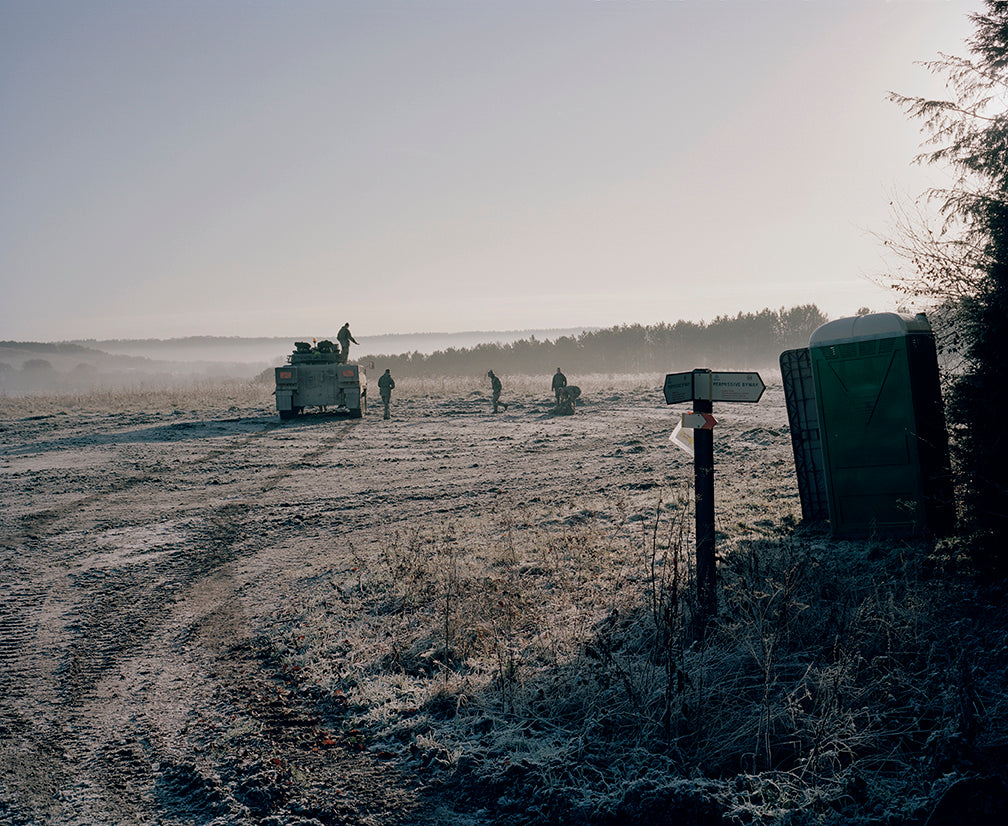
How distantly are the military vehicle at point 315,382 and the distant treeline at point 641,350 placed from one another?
4019 cm

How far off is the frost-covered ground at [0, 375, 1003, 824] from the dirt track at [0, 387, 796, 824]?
0.08 ft

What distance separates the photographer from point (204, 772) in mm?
3379

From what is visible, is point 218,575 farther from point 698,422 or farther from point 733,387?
point 733,387

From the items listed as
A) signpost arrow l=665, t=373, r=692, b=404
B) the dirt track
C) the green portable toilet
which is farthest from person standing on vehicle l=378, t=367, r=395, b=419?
signpost arrow l=665, t=373, r=692, b=404

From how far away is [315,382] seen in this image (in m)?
20.4

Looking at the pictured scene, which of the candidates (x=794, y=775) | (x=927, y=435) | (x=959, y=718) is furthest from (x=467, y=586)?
(x=927, y=435)

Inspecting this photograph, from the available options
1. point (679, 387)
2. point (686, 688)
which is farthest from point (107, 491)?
point (686, 688)

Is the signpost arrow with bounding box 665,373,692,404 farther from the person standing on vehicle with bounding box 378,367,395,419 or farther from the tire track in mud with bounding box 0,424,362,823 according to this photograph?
the person standing on vehicle with bounding box 378,367,395,419

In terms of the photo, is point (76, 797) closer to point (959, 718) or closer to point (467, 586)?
point (467, 586)

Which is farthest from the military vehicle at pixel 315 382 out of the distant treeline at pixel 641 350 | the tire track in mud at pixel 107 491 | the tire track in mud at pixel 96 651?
the distant treeline at pixel 641 350

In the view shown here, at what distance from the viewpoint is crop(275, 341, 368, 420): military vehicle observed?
20.0m

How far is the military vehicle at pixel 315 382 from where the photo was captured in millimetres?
20031

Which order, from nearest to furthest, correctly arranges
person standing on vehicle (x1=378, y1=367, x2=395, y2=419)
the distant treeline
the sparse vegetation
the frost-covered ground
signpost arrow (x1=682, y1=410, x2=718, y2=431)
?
the sparse vegetation < the frost-covered ground < signpost arrow (x1=682, y1=410, x2=718, y2=431) < person standing on vehicle (x1=378, y1=367, x2=395, y2=419) < the distant treeline

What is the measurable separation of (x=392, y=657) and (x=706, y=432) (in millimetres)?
2692
